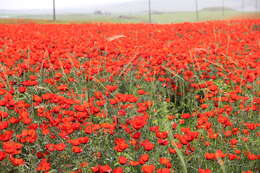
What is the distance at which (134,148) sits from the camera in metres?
2.87

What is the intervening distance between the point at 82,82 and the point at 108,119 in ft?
4.41

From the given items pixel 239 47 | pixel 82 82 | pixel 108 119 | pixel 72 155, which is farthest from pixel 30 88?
pixel 239 47

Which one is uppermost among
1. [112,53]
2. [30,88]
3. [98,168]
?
[112,53]

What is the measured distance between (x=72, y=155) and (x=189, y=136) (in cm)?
96

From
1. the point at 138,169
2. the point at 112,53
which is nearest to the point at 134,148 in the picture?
the point at 138,169

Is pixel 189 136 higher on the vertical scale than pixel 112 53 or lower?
lower

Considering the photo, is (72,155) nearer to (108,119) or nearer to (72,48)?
(108,119)

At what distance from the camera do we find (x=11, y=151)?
7.52 feet

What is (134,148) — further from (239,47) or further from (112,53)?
(239,47)

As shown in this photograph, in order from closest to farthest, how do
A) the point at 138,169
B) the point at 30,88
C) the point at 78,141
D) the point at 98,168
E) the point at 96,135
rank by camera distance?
the point at 98,168, the point at 78,141, the point at 138,169, the point at 96,135, the point at 30,88

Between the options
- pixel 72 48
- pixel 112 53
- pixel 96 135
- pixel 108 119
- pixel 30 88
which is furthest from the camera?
pixel 72 48

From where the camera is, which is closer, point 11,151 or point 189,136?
point 11,151

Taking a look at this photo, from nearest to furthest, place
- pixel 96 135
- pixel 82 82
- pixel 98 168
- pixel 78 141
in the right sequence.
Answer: pixel 98 168 < pixel 78 141 < pixel 96 135 < pixel 82 82

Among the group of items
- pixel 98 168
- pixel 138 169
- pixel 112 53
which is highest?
pixel 112 53
